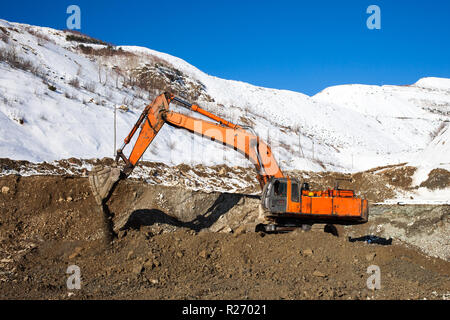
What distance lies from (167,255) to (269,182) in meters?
3.52

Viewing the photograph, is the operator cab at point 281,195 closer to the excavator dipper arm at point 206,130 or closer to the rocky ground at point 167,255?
the excavator dipper arm at point 206,130

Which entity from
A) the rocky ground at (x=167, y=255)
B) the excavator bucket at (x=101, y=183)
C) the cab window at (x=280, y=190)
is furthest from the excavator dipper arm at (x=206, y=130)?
the rocky ground at (x=167, y=255)

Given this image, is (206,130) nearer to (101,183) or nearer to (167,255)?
(101,183)

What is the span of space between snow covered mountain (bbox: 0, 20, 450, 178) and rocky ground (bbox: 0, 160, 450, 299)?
513 centimetres

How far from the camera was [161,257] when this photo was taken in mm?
9828

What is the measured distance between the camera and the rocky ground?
8.25 metres

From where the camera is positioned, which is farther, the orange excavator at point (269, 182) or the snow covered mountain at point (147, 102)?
the snow covered mountain at point (147, 102)

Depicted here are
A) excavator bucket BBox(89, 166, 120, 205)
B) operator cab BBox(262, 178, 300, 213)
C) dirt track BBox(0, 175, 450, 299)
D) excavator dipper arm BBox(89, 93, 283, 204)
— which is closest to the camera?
dirt track BBox(0, 175, 450, 299)

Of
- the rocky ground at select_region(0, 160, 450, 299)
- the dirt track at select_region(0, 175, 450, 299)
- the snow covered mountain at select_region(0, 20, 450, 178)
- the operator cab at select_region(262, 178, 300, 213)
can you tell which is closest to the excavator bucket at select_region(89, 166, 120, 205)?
the rocky ground at select_region(0, 160, 450, 299)

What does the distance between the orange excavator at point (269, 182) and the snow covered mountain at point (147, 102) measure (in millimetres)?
7118

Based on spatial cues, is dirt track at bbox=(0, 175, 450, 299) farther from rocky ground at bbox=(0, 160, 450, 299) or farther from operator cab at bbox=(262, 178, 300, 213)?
operator cab at bbox=(262, 178, 300, 213)

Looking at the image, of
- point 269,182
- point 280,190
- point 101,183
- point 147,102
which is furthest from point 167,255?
point 147,102

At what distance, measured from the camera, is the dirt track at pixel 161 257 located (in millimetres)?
8227

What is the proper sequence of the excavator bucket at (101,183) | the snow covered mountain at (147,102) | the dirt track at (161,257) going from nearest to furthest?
the dirt track at (161,257) → the excavator bucket at (101,183) → the snow covered mountain at (147,102)
